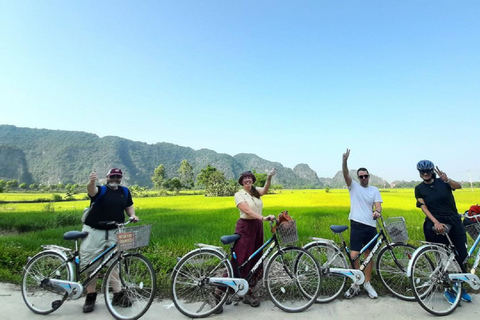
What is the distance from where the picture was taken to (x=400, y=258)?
3.79 metres

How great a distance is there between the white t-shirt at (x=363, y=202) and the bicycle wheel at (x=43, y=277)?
3.90m

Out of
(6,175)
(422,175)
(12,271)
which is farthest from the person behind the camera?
(6,175)

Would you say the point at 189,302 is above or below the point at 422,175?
below

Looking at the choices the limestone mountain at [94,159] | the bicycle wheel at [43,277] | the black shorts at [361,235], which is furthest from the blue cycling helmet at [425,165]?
the limestone mountain at [94,159]

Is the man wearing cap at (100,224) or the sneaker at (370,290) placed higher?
the man wearing cap at (100,224)

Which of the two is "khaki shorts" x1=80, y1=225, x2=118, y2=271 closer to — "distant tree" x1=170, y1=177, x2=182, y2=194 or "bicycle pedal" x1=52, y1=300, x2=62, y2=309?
"bicycle pedal" x1=52, y1=300, x2=62, y2=309

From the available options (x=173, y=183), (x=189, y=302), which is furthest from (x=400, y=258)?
(x=173, y=183)

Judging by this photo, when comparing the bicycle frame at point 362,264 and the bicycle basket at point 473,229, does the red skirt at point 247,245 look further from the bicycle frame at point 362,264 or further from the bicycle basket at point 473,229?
the bicycle basket at point 473,229

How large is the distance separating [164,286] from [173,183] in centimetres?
5577

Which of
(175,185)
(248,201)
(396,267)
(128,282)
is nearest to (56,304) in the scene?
(128,282)

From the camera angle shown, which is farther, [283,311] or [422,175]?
[422,175]

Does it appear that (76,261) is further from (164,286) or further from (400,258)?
(400,258)

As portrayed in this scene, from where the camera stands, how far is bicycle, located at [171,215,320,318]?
3.19m

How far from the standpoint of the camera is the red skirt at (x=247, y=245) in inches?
134
